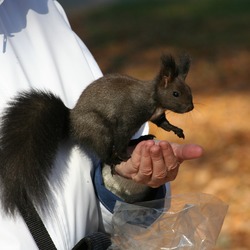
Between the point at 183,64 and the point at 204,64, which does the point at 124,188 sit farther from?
the point at 204,64

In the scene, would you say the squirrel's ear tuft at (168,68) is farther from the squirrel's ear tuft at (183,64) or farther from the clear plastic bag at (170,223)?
the clear plastic bag at (170,223)

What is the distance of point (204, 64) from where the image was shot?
574cm

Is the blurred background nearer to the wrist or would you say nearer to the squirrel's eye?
the squirrel's eye

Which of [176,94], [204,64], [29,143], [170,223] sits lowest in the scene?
[204,64]

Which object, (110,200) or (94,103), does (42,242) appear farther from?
(94,103)

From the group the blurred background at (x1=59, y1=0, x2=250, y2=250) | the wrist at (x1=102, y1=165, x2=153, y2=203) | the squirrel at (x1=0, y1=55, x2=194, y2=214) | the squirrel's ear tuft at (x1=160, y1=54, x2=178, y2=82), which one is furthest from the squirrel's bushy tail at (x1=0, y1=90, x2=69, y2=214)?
the blurred background at (x1=59, y1=0, x2=250, y2=250)

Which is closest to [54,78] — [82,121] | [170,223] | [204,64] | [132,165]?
[82,121]

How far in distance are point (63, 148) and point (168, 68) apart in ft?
0.99

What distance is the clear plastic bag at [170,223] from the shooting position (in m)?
1.60

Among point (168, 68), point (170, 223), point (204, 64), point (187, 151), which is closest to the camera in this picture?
point (187, 151)

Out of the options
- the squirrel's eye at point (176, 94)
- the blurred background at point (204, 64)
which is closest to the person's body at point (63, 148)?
the squirrel's eye at point (176, 94)

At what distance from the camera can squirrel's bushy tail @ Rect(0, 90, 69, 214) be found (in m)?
1.49

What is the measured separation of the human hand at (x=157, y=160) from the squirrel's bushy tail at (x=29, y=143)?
165 mm

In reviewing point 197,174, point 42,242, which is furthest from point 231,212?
point 42,242
